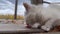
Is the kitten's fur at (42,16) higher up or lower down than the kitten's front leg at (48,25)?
higher up

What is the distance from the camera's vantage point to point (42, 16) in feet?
4.80

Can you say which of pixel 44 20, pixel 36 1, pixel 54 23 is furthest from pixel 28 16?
pixel 36 1

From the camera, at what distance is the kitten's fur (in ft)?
4.67

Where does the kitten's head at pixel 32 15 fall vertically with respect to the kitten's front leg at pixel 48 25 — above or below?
above

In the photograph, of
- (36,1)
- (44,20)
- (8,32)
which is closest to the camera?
(8,32)

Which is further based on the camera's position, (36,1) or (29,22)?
(36,1)

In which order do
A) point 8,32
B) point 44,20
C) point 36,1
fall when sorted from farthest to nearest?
point 36,1, point 44,20, point 8,32

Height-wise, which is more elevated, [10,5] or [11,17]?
[10,5]

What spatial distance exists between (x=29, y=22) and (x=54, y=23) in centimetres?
27

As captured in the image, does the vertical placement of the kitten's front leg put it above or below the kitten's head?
below

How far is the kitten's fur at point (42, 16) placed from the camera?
4.67ft

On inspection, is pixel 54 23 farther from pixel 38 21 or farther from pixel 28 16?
pixel 28 16

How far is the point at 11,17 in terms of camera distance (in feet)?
7.75

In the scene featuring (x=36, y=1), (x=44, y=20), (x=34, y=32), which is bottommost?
(x=34, y=32)
